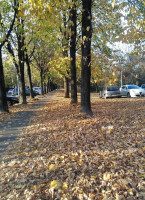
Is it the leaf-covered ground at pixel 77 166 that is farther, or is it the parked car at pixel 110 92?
the parked car at pixel 110 92

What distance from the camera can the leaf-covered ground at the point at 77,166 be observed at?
3.05 m

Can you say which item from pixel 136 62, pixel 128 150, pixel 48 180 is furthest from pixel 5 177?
pixel 136 62

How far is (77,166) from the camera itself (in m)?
3.89

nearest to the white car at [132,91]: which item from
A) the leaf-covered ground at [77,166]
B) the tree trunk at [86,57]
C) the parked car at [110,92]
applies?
the parked car at [110,92]

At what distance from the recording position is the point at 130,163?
3799 millimetres

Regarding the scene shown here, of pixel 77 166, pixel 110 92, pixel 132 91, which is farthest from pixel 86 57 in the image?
pixel 132 91

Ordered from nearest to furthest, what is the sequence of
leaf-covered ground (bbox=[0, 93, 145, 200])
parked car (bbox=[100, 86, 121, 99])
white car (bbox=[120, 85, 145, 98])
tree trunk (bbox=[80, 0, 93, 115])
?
leaf-covered ground (bbox=[0, 93, 145, 200]) < tree trunk (bbox=[80, 0, 93, 115]) < white car (bbox=[120, 85, 145, 98]) < parked car (bbox=[100, 86, 121, 99])

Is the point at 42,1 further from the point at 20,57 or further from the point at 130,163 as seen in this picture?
the point at 20,57

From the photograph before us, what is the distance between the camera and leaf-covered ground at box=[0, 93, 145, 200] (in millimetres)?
3047

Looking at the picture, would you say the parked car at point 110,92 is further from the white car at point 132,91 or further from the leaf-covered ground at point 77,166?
the leaf-covered ground at point 77,166

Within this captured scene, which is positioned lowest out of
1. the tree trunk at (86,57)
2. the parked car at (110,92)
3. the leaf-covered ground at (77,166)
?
the leaf-covered ground at (77,166)

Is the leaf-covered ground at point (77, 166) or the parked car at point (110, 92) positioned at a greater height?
the parked car at point (110, 92)

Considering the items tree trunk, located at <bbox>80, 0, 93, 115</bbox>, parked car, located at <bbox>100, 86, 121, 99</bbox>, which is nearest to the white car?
parked car, located at <bbox>100, 86, 121, 99</bbox>

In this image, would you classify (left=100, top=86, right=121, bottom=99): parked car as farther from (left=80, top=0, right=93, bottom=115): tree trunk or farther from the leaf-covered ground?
the leaf-covered ground
